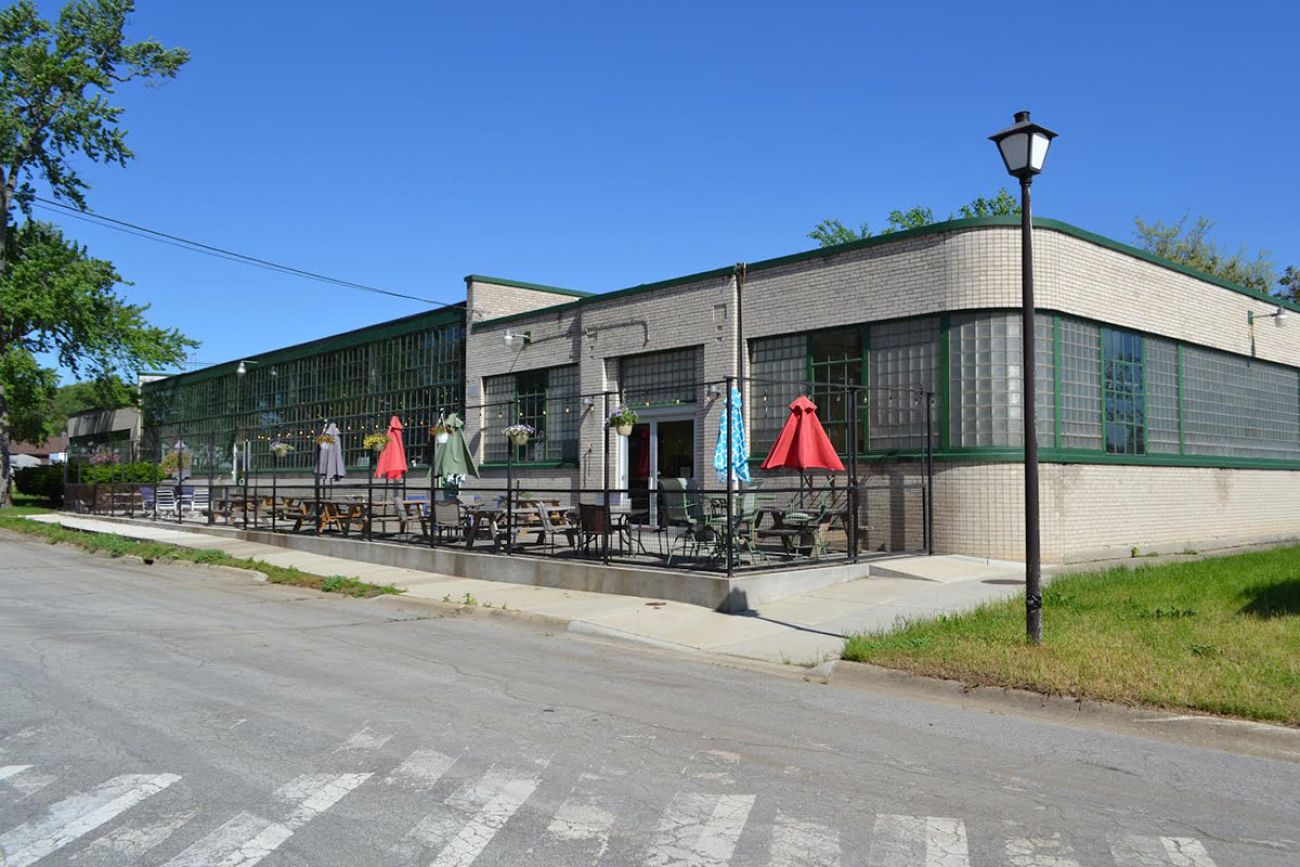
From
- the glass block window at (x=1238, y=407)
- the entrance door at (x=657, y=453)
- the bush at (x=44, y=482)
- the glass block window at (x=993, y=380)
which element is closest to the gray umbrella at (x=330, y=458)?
the entrance door at (x=657, y=453)

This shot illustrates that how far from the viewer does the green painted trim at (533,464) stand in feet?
71.4

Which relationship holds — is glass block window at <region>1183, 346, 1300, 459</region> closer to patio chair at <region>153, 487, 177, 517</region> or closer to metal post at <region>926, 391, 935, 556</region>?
metal post at <region>926, 391, 935, 556</region>

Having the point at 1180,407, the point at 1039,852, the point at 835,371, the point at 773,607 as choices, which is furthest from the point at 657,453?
the point at 1039,852

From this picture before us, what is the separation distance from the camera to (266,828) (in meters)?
4.58

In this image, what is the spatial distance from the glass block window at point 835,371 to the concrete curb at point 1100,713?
27.7 ft

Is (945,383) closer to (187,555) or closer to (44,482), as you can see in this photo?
(187,555)

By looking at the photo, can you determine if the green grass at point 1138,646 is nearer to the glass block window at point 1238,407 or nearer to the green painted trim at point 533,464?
the glass block window at point 1238,407

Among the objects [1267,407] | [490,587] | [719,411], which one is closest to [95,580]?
[490,587]

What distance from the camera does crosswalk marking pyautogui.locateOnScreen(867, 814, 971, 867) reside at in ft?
14.3

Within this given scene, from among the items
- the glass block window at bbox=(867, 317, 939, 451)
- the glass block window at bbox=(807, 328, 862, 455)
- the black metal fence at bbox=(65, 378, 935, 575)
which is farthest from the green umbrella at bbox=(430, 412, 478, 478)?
the glass block window at bbox=(867, 317, 939, 451)

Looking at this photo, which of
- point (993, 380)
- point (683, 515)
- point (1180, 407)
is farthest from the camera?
point (1180, 407)

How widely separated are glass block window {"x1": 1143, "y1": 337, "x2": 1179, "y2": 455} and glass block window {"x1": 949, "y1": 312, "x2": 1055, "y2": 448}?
3.35 meters

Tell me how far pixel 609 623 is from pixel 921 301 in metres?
7.67

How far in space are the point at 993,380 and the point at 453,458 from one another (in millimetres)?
9116
